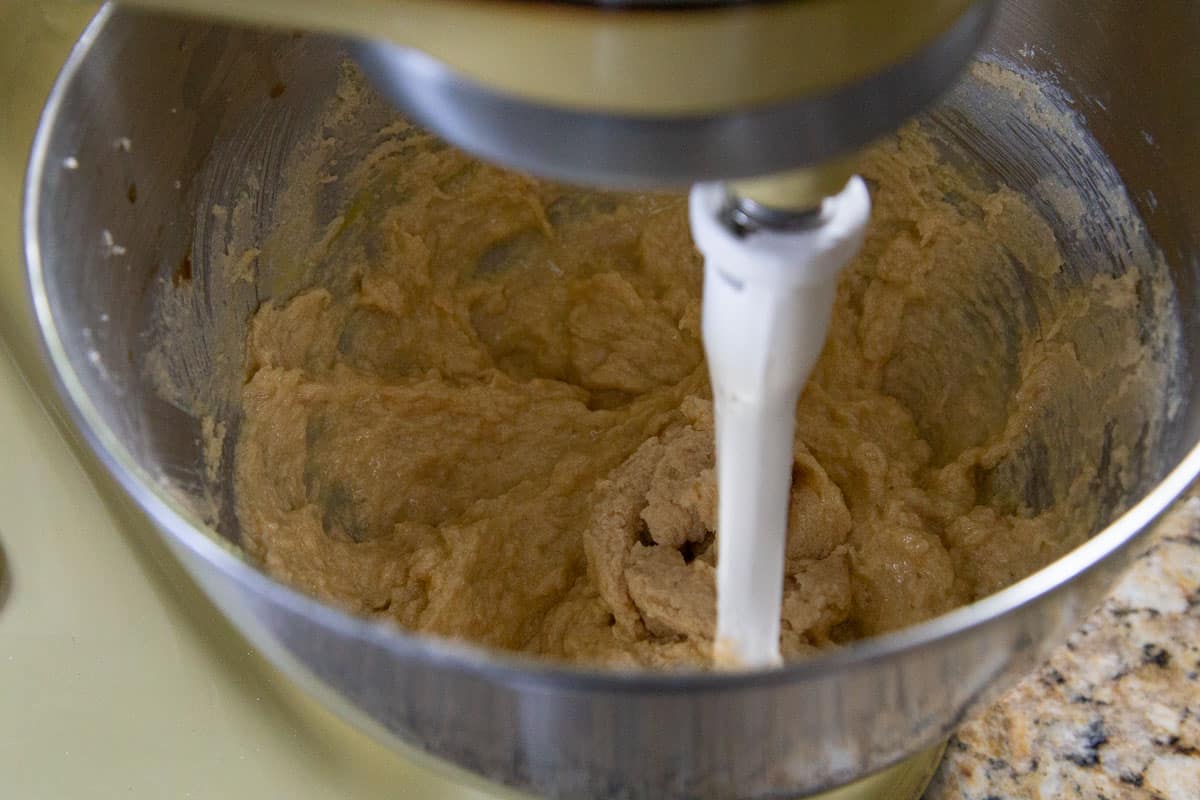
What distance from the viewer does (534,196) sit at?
1.36 meters

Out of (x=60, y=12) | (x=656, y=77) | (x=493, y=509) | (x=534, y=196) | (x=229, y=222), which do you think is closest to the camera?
(x=656, y=77)

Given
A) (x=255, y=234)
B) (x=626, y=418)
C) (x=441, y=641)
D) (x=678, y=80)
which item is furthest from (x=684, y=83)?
(x=626, y=418)

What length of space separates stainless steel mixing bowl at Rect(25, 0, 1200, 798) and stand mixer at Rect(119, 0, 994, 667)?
0.79 ft

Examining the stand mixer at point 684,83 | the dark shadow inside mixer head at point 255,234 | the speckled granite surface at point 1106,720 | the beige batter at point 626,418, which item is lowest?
the speckled granite surface at point 1106,720

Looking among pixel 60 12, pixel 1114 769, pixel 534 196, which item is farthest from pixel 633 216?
pixel 1114 769

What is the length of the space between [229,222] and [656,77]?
29.1 inches

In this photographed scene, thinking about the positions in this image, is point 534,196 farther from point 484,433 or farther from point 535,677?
point 535,677

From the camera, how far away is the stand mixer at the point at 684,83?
0.47 m

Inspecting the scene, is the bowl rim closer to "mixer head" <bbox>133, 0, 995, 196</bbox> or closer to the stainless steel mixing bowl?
the stainless steel mixing bowl

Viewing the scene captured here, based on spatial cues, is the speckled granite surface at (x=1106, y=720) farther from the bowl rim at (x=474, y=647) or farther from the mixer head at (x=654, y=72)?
the mixer head at (x=654, y=72)

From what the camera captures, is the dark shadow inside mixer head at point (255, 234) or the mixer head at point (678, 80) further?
the dark shadow inside mixer head at point (255, 234)

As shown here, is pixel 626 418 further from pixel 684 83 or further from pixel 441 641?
pixel 684 83

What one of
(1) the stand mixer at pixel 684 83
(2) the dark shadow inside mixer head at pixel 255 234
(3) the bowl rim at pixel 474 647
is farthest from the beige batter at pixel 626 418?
(1) the stand mixer at pixel 684 83

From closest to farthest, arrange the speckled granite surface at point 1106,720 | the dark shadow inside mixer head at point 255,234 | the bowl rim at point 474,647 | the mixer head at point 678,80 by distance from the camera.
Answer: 1. the mixer head at point 678,80
2. the bowl rim at point 474,647
3. the dark shadow inside mixer head at point 255,234
4. the speckled granite surface at point 1106,720
